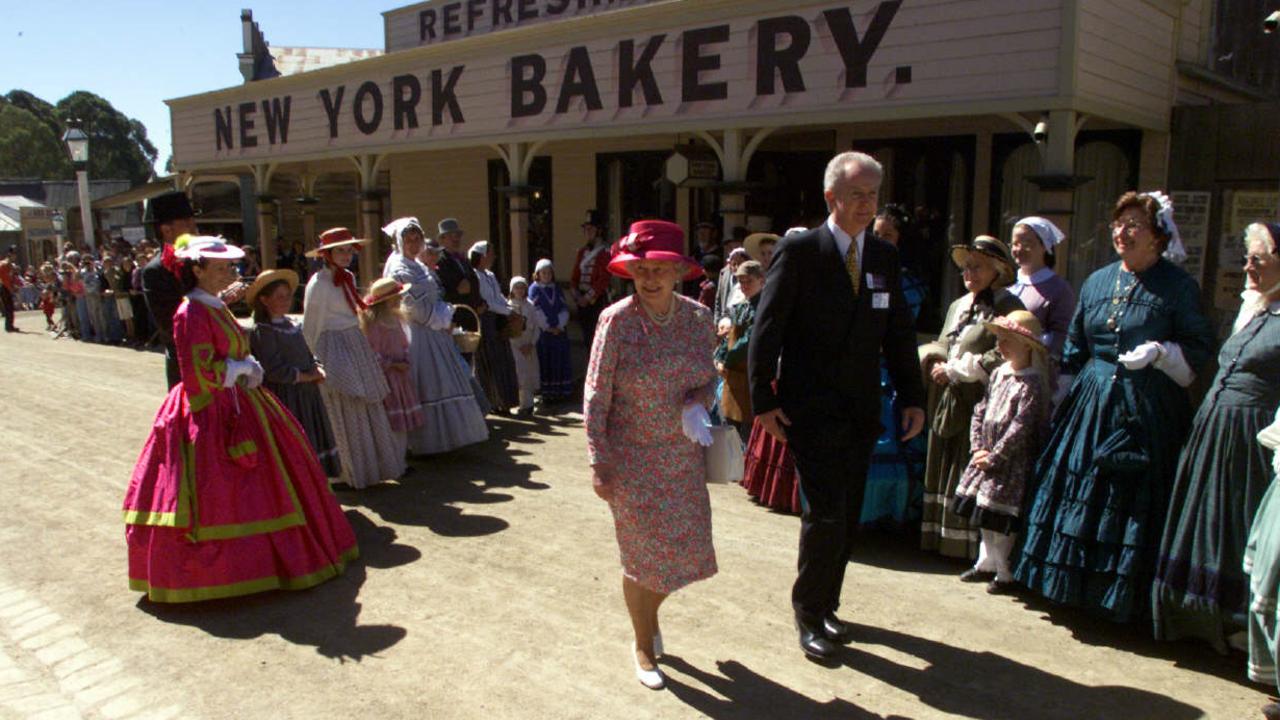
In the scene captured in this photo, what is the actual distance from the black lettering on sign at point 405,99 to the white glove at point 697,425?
1062cm

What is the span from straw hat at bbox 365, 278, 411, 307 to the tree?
7450 cm

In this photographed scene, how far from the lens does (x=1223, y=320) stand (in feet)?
26.5

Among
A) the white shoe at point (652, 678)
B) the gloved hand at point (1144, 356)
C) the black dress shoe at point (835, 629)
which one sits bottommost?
the white shoe at point (652, 678)

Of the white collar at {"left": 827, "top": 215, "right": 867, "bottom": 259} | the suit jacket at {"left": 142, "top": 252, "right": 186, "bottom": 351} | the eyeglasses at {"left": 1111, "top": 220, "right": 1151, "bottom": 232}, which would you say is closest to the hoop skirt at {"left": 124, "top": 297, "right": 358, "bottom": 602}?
the suit jacket at {"left": 142, "top": 252, "right": 186, "bottom": 351}

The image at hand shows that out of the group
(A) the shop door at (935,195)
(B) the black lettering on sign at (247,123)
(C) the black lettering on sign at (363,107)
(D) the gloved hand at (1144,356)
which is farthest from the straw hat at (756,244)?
(B) the black lettering on sign at (247,123)

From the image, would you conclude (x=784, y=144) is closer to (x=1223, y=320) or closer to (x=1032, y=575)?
(x=1223, y=320)

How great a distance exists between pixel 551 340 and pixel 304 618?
5.16 meters

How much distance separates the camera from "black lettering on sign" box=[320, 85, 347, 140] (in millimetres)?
13859

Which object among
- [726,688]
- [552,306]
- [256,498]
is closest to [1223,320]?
[552,306]

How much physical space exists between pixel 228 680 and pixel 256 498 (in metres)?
0.95

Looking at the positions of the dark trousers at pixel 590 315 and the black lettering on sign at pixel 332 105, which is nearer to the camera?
the dark trousers at pixel 590 315

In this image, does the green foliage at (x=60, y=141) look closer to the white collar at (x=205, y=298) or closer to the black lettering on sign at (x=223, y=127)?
the black lettering on sign at (x=223, y=127)

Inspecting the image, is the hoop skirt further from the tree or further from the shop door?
the tree

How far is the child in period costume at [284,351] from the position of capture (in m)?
5.23
